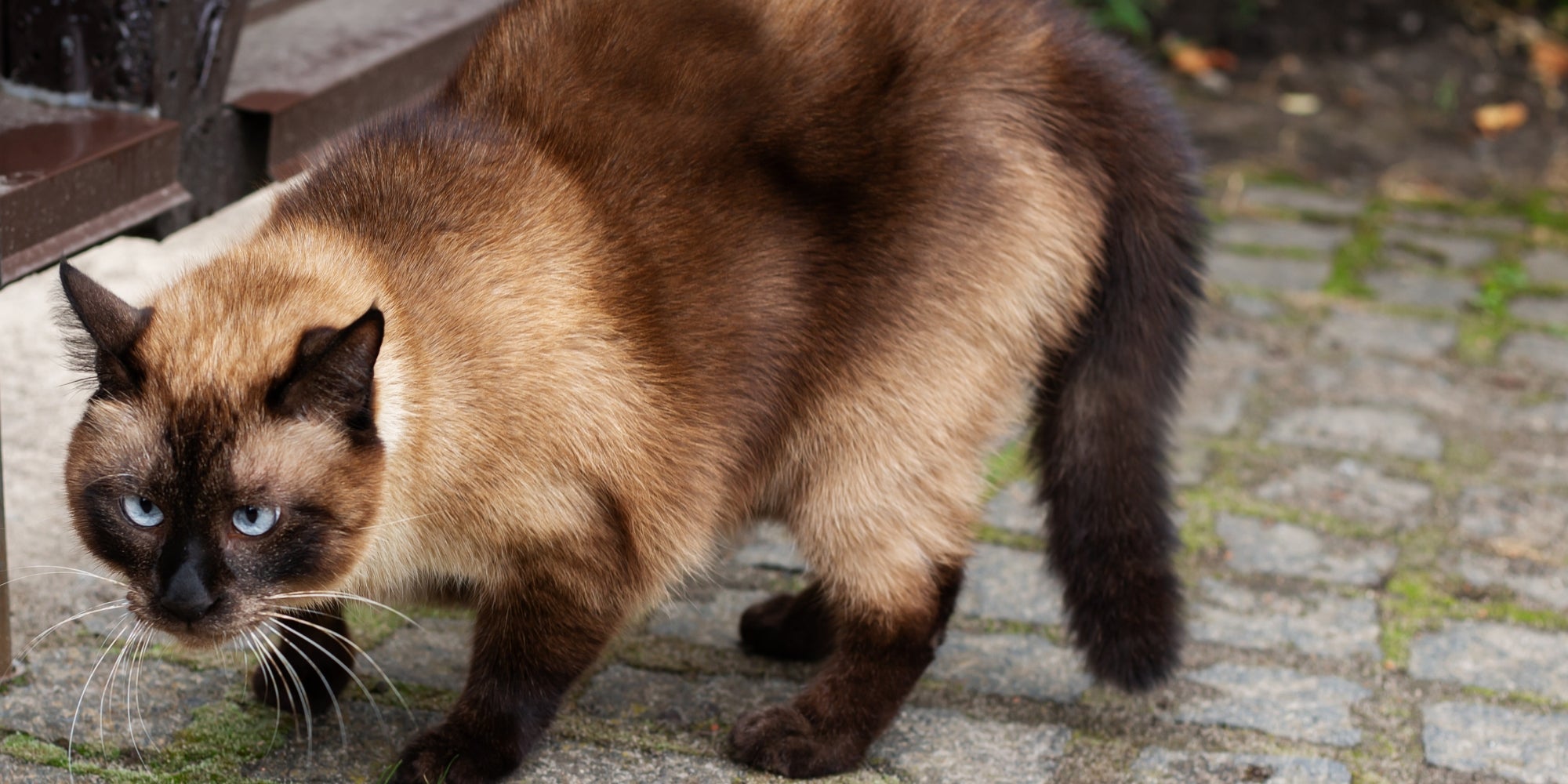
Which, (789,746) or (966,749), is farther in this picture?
(966,749)

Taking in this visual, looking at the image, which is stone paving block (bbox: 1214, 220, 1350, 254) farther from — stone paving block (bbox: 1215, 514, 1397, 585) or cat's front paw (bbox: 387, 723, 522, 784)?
cat's front paw (bbox: 387, 723, 522, 784)

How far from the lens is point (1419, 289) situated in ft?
16.5

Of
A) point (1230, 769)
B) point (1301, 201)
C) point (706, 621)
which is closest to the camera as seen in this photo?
point (1230, 769)

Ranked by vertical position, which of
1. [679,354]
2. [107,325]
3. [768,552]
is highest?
[107,325]

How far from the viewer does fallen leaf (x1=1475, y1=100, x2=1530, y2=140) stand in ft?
A: 21.1

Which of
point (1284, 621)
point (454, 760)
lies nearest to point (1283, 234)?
point (1284, 621)

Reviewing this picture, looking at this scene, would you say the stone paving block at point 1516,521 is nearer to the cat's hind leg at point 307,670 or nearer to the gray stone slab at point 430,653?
the gray stone slab at point 430,653

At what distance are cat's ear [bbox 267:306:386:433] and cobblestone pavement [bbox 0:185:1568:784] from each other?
57 centimetres

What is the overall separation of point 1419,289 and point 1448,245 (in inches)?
18.0

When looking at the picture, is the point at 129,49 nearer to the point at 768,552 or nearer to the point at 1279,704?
the point at 768,552

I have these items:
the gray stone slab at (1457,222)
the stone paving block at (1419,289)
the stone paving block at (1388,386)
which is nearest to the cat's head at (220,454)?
the stone paving block at (1388,386)

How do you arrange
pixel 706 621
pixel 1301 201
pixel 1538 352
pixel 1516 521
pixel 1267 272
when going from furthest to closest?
pixel 1301 201 → pixel 1267 272 → pixel 1538 352 → pixel 1516 521 → pixel 706 621

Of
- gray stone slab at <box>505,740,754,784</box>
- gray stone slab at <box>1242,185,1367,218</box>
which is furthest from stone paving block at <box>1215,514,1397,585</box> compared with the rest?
gray stone slab at <box>1242,185,1367,218</box>

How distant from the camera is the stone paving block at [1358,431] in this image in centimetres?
412
